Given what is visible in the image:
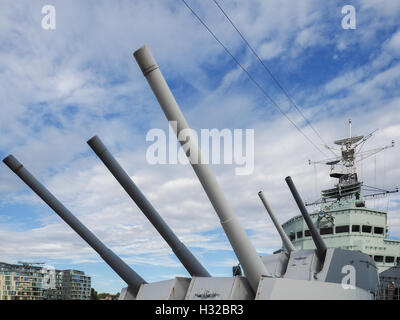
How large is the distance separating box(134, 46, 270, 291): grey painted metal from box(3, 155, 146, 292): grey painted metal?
3025mm

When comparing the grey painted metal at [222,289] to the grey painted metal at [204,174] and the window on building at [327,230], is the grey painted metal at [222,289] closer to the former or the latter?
the grey painted metal at [204,174]

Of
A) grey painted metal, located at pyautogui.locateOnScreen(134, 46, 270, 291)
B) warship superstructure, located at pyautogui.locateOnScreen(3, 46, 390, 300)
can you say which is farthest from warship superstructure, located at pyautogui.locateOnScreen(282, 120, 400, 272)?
grey painted metal, located at pyautogui.locateOnScreen(134, 46, 270, 291)

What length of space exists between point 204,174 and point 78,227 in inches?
157

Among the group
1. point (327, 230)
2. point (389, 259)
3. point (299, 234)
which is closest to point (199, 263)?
point (327, 230)

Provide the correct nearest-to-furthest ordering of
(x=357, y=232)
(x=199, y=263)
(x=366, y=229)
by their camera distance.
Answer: (x=199, y=263) < (x=357, y=232) < (x=366, y=229)

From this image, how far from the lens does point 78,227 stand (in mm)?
7984

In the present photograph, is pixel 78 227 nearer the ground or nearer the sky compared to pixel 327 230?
nearer the ground

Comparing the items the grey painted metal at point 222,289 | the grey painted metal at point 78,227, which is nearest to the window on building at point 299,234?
the grey painted metal at point 78,227

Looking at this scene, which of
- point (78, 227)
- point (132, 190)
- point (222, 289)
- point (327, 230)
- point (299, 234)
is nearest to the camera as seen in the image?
point (222, 289)

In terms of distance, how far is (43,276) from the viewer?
333 feet

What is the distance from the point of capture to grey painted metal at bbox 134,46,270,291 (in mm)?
5023

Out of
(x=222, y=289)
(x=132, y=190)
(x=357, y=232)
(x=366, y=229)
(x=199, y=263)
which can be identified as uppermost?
(x=366, y=229)

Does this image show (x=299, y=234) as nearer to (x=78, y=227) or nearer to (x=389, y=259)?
(x=389, y=259)

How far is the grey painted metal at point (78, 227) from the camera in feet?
24.8
